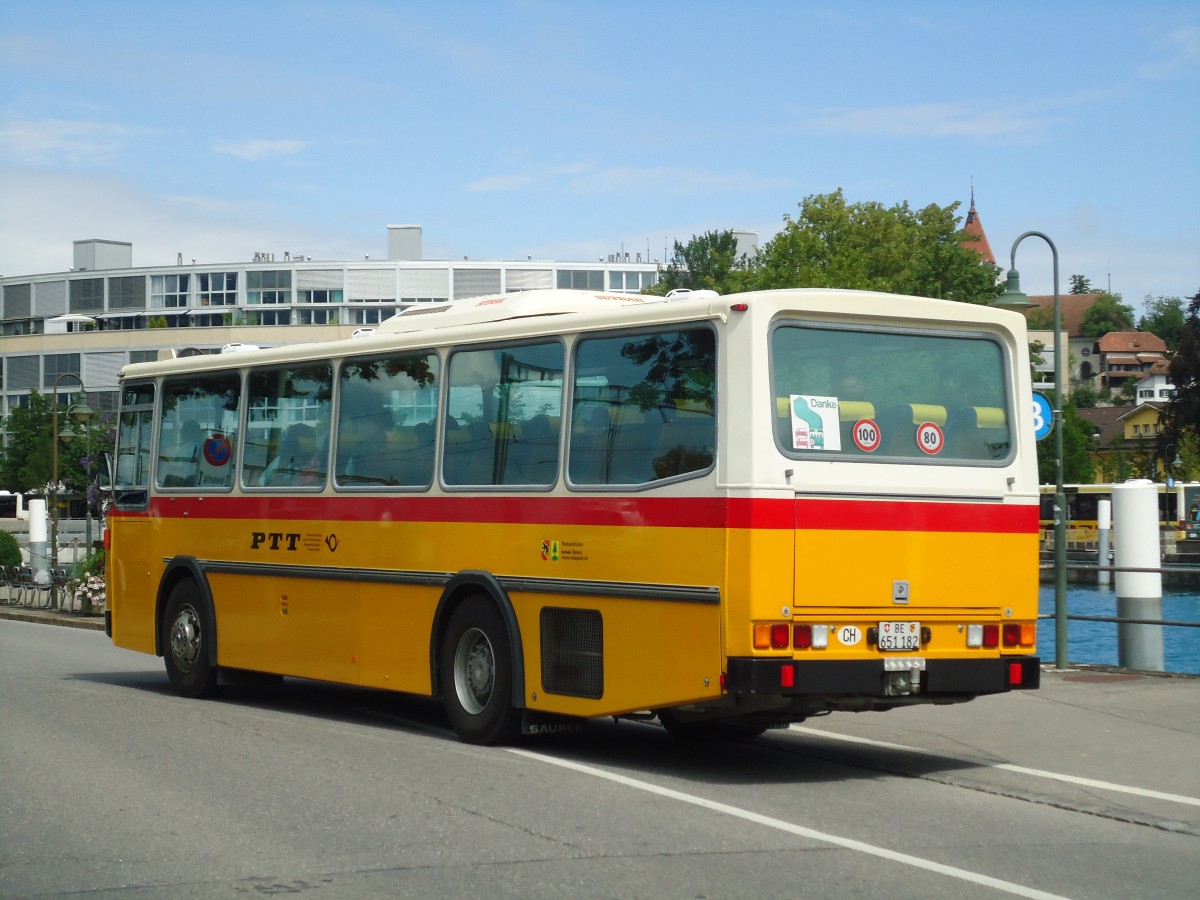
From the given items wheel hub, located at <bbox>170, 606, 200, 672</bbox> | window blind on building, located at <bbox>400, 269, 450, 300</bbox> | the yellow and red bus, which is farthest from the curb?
window blind on building, located at <bbox>400, 269, 450, 300</bbox>

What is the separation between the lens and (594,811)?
900 cm

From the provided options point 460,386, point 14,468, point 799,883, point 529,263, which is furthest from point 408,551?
point 529,263

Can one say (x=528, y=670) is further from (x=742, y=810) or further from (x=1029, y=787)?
(x=1029, y=787)

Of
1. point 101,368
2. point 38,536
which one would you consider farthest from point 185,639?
point 101,368

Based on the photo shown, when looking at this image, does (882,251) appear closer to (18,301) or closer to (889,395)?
(889,395)

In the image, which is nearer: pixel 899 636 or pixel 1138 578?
pixel 899 636

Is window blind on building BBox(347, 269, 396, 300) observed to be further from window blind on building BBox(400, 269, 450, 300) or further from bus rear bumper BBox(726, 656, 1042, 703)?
bus rear bumper BBox(726, 656, 1042, 703)

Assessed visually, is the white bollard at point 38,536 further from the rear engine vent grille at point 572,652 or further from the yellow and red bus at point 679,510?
the rear engine vent grille at point 572,652

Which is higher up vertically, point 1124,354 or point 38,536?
point 1124,354

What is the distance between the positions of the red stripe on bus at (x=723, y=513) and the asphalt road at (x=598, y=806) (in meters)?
1.64

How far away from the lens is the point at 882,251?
265ft

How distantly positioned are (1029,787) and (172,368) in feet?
31.9

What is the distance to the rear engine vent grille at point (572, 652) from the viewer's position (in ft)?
35.4

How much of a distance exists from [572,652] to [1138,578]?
9.84m
